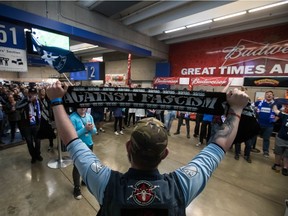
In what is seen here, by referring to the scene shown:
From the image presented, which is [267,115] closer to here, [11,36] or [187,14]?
[187,14]

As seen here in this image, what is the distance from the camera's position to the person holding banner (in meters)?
0.61

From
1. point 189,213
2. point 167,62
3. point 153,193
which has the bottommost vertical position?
point 189,213

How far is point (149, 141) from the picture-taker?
64cm

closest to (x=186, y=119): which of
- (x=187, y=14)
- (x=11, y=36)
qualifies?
(x=187, y=14)

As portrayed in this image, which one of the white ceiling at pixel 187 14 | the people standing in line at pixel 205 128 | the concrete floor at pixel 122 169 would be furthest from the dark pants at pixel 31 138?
the people standing in line at pixel 205 128

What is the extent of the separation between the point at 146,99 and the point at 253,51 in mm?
7673

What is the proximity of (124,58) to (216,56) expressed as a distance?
6.19 meters

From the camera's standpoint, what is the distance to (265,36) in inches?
260

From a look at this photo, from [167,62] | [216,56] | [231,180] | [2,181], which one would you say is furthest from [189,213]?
[167,62]

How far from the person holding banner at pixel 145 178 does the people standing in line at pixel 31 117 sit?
3208 millimetres

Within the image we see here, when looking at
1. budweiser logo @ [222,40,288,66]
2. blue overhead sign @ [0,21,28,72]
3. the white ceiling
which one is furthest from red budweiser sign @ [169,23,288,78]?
blue overhead sign @ [0,21,28,72]

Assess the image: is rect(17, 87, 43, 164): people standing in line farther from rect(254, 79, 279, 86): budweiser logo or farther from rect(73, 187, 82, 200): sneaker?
rect(254, 79, 279, 86): budweiser logo

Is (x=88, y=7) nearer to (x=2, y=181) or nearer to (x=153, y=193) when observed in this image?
(x=2, y=181)

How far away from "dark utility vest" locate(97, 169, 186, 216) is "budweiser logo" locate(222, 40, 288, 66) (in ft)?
26.4
